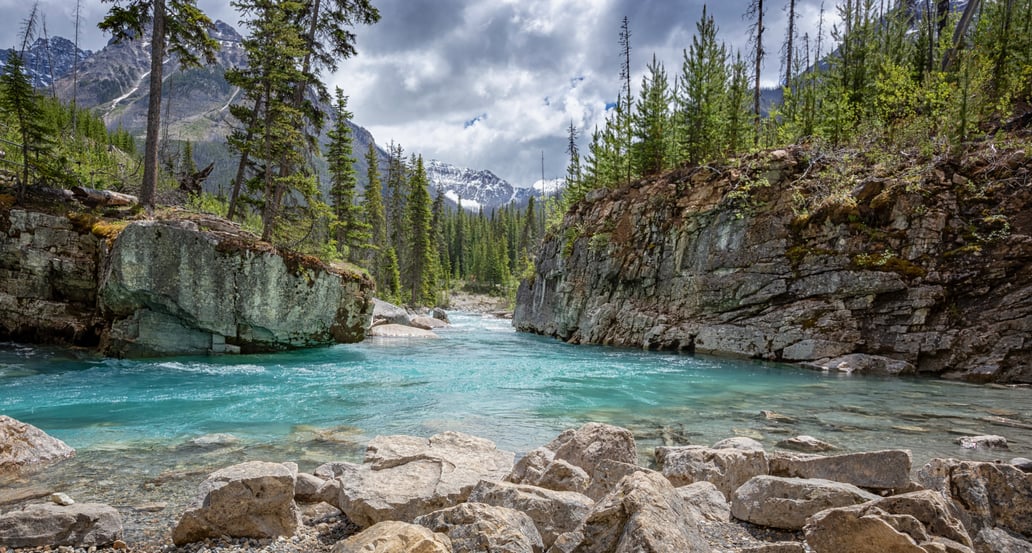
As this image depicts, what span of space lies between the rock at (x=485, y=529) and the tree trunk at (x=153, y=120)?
58.0ft

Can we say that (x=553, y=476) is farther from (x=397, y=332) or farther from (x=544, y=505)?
(x=397, y=332)

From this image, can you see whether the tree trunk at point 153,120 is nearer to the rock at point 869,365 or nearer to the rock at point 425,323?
the rock at point 425,323

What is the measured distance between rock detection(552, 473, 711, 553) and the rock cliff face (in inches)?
636

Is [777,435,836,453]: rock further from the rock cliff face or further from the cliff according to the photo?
the cliff

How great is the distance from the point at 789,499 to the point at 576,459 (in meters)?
2.09

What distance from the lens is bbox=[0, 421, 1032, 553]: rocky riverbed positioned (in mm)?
2902

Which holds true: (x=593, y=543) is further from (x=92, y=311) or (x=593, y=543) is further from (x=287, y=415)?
(x=92, y=311)

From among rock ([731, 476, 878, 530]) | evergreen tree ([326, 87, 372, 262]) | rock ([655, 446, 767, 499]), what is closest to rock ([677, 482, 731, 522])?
rock ([731, 476, 878, 530])

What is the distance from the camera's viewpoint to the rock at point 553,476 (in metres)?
4.33

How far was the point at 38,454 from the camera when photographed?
18.2ft

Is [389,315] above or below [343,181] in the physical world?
below

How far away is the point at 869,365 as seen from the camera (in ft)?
49.1

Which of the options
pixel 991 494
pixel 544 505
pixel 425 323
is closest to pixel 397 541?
pixel 544 505

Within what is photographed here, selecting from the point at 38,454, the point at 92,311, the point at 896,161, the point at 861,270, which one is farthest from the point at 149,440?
the point at 896,161
